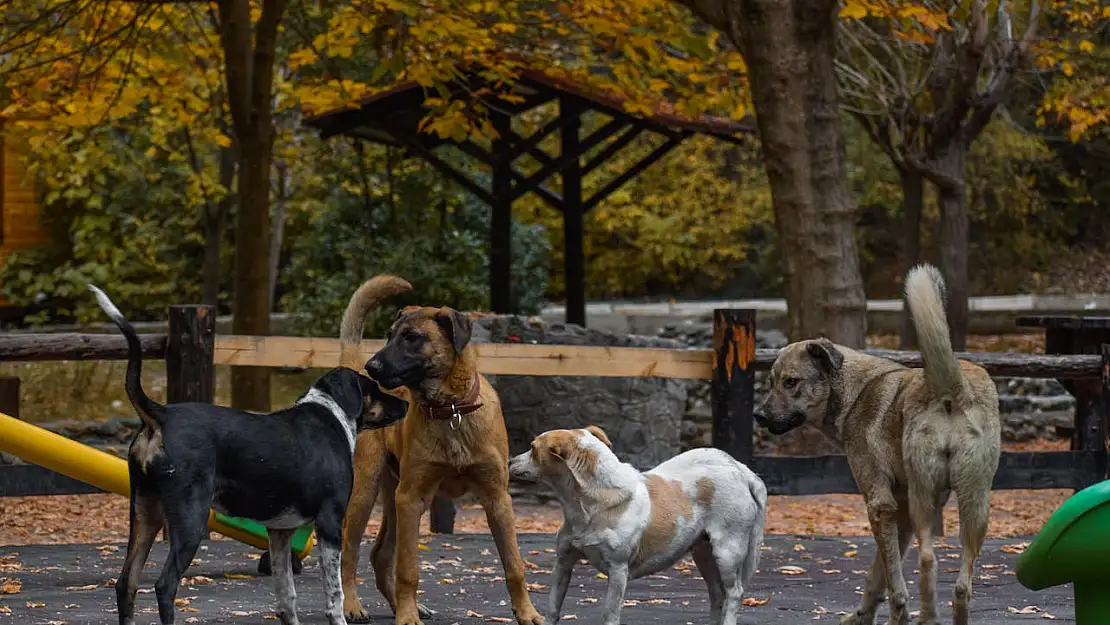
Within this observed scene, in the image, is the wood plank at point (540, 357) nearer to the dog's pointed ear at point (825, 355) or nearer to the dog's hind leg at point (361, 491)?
the dog's hind leg at point (361, 491)

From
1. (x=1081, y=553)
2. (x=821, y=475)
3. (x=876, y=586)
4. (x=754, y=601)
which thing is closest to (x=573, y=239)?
(x=821, y=475)

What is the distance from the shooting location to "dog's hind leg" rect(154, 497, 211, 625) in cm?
527

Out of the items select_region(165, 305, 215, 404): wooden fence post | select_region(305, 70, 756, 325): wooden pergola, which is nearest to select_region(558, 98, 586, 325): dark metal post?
select_region(305, 70, 756, 325): wooden pergola

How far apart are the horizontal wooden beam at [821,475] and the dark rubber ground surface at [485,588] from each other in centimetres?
40

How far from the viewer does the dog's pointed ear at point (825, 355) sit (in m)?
6.12

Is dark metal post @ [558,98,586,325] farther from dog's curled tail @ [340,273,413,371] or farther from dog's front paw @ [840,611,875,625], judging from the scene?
dog's front paw @ [840,611,875,625]

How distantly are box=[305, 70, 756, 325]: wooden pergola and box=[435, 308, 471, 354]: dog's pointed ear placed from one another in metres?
8.61

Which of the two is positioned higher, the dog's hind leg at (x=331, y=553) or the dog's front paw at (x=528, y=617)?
the dog's hind leg at (x=331, y=553)

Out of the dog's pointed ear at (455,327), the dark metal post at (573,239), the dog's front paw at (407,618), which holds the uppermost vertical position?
the dark metal post at (573,239)

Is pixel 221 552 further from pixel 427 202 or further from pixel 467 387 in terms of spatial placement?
pixel 427 202

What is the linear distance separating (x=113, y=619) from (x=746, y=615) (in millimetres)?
2920

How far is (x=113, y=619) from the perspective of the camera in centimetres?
659

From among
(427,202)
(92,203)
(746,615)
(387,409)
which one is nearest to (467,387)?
(387,409)

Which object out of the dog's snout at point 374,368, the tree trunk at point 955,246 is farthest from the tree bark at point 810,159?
the tree trunk at point 955,246
